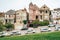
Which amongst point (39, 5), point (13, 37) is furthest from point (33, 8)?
point (13, 37)

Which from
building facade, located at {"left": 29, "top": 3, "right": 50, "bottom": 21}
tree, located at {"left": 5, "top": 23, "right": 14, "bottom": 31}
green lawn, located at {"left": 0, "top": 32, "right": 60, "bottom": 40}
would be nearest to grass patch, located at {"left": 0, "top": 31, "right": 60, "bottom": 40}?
green lawn, located at {"left": 0, "top": 32, "right": 60, "bottom": 40}

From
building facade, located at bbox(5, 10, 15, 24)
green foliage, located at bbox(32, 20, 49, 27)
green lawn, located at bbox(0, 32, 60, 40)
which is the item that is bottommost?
green lawn, located at bbox(0, 32, 60, 40)

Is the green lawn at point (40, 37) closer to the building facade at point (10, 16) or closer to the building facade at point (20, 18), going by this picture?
the building facade at point (20, 18)

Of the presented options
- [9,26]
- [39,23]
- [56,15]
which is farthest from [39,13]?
[9,26]

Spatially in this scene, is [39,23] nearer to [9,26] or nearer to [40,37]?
[40,37]

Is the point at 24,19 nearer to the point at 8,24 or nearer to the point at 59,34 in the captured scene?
the point at 8,24

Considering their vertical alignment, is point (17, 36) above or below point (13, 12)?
below

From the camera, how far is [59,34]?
4254 mm

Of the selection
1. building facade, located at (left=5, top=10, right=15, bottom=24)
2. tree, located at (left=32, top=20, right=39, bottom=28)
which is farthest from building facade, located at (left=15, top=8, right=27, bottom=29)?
tree, located at (left=32, top=20, right=39, bottom=28)

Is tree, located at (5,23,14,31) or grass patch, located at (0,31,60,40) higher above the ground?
tree, located at (5,23,14,31)

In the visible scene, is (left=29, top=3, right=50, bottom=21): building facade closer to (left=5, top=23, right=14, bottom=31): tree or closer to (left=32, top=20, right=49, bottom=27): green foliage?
(left=32, top=20, right=49, bottom=27): green foliage

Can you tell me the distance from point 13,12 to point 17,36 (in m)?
0.48

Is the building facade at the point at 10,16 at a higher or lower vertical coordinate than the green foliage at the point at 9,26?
higher

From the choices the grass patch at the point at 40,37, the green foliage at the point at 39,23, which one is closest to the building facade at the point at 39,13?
the green foliage at the point at 39,23
